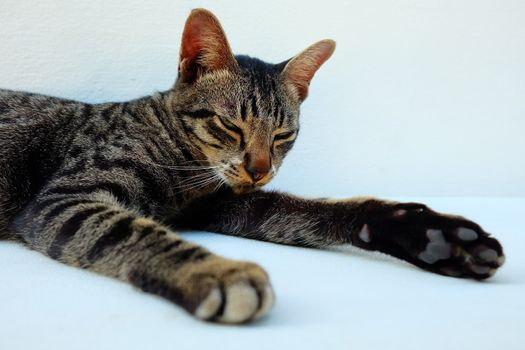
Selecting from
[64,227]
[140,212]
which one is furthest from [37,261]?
[140,212]

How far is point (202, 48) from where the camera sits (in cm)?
131

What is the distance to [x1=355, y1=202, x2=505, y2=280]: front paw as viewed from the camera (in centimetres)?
88

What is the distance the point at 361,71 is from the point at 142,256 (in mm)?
1304

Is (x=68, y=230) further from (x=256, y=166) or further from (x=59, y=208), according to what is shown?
(x=256, y=166)

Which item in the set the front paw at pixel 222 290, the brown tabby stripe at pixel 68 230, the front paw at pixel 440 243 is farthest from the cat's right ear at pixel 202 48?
the front paw at pixel 222 290

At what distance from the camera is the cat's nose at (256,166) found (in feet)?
4.02

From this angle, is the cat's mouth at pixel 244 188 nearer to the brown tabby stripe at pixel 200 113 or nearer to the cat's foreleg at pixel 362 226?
the cat's foreleg at pixel 362 226

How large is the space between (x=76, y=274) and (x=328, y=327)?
0.47 m

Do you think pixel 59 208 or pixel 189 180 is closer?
pixel 59 208

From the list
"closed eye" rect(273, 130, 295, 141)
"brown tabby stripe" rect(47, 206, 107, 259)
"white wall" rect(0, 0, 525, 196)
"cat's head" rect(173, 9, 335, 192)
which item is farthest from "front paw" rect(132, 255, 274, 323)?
"white wall" rect(0, 0, 525, 196)

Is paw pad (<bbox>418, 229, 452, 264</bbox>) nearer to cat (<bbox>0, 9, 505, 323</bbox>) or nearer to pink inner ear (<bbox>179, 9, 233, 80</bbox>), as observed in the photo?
cat (<bbox>0, 9, 505, 323</bbox>)

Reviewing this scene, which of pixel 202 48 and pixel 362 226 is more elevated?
pixel 202 48

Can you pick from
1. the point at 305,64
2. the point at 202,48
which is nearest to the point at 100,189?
the point at 202,48

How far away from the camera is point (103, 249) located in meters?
0.88
